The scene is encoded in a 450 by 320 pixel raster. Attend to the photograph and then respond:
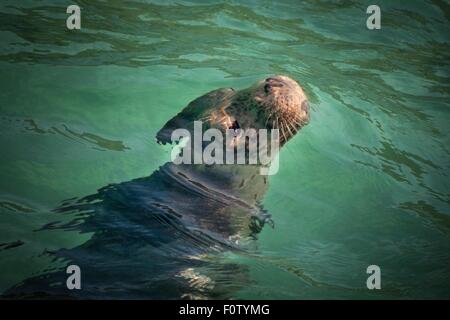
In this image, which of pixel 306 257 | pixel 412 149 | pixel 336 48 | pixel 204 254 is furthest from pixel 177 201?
pixel 336 48

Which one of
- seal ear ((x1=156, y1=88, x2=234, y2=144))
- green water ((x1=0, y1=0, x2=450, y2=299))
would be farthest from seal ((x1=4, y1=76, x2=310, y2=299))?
green water ((x1=0, y1=0, x2=450, y2=299))

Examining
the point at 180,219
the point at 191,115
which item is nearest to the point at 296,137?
the point at 191,115

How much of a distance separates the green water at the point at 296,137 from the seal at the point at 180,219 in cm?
30

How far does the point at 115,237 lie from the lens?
4512 millimetres

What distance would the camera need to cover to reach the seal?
163 inches

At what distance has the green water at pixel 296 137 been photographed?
5156 mm

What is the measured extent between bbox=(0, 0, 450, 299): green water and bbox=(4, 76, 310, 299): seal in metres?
0.30

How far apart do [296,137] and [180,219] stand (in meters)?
3.17

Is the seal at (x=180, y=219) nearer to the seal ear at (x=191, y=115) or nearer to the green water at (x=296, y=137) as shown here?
the seal ear at (x=191, y=115)

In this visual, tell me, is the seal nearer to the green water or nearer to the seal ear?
the seal ear

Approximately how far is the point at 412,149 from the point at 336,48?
2857 mm

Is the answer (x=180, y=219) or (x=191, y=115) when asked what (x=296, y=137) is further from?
(x=180, y=219)

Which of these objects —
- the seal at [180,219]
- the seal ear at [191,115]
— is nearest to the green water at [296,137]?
the seal at [180,219]
